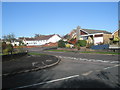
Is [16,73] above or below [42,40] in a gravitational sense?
below

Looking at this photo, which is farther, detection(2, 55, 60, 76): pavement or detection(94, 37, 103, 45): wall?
detection(94, 37, 103, 45): wall

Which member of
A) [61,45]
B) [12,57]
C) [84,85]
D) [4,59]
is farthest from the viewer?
[61,45]

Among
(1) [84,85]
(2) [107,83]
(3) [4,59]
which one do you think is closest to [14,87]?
(1) [84,85]

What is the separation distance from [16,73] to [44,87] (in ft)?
11.8

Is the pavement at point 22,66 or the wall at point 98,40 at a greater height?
the wall at point 98,40

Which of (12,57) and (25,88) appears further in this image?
(12,57)

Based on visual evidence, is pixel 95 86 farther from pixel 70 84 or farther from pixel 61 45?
pixel 61 45

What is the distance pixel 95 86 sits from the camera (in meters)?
5.84

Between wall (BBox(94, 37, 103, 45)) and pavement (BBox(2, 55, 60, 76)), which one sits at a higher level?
wall (BBox(94, 37, 103, 45))

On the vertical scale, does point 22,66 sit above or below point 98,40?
below

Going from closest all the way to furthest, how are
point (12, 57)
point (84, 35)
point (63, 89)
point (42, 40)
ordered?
1. point (63, 89)
2. point (12, 57)
3. point (84, 35)
4. point (42, 40)

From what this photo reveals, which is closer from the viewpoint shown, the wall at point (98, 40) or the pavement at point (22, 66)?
the pavement at point (22, 66)

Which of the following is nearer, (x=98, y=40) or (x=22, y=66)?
(x=22, y=66)

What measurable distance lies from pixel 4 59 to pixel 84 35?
2818 centimetres
